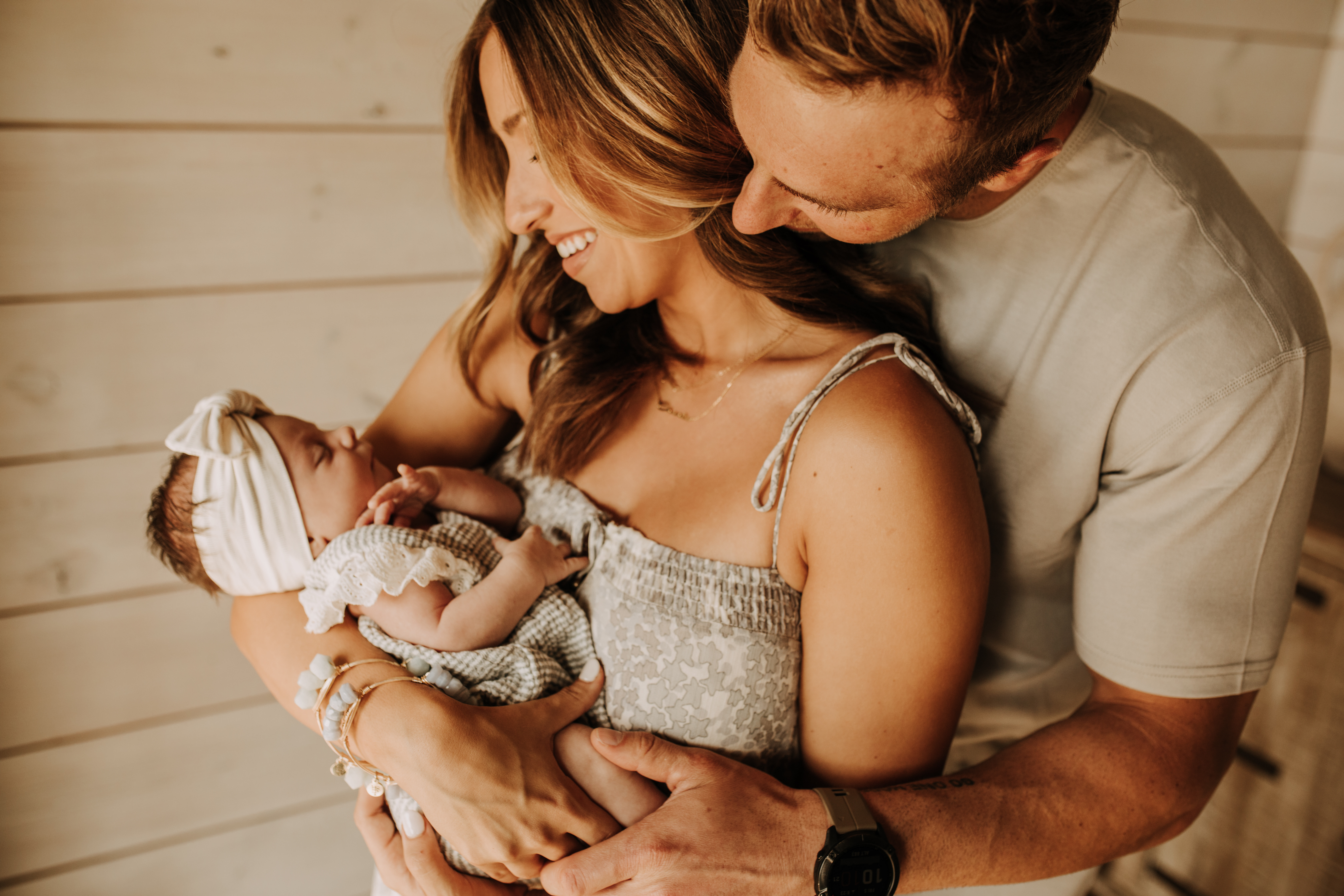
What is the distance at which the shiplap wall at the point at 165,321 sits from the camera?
1290 millimetres

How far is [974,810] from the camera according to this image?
100 centimetres

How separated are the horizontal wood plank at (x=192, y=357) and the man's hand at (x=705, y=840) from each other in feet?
3.10

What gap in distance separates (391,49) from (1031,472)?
1217mm

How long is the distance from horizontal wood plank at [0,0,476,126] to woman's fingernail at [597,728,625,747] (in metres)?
1.08

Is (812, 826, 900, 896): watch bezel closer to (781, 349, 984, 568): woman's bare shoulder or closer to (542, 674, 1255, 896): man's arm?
(542, 674, 1255, 896): man's arm

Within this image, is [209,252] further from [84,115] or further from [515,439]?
[515,439]

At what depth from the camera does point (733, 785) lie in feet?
3.15

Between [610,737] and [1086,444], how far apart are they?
667 millimetres

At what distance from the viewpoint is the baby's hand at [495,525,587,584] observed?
1080mm

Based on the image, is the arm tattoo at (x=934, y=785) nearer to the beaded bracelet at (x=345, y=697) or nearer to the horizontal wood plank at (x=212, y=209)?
the beaded bracelet at (x=345, y=697)

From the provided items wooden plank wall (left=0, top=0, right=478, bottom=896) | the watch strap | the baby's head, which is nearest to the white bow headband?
the baby's head

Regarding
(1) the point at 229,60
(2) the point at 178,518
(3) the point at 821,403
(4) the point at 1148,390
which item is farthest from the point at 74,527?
(4) the point at 1148,390

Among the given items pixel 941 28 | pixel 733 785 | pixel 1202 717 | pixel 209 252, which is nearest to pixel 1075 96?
pixel 941 28

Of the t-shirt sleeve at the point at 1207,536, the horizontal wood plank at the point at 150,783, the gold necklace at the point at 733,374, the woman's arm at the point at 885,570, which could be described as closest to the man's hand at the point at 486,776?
the woman's arm at the point at 885,570
